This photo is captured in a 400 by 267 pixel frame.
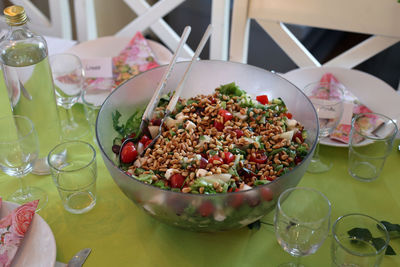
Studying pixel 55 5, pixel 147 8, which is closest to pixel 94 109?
pixel 147 8

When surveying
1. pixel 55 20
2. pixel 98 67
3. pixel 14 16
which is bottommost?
pixel 55 20

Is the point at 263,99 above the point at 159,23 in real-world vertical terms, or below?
above

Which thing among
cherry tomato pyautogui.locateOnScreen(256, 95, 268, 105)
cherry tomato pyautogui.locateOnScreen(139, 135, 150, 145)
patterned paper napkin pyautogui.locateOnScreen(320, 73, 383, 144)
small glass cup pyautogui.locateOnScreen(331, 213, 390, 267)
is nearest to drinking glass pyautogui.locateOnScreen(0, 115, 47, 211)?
cherry tomato pyautogui.locateOnScreen(139, 135, 150, 145)

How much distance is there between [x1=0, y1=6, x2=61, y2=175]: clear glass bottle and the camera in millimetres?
1105

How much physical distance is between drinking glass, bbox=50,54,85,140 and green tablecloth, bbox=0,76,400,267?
21 cm

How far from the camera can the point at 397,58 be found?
3158mm

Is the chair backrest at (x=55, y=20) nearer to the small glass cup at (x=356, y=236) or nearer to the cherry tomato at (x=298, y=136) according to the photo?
the cherry tomato at (x=298, y=136)

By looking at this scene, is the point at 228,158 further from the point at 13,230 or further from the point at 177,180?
the point at 13,230

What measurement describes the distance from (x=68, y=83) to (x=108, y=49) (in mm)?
371

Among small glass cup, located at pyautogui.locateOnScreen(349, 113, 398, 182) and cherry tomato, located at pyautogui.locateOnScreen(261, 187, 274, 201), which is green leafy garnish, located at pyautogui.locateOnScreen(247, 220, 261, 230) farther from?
small glass cup, located at pyautogui.locateOnScreen(349, 113, 398, 182)

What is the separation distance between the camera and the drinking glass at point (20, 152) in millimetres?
1038

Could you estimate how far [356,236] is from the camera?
3.13 ft

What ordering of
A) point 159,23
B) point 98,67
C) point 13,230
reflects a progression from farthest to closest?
point 159,23, point 98,67, point 13,230

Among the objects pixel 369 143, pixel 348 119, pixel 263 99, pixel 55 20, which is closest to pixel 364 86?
pixel 348 119
